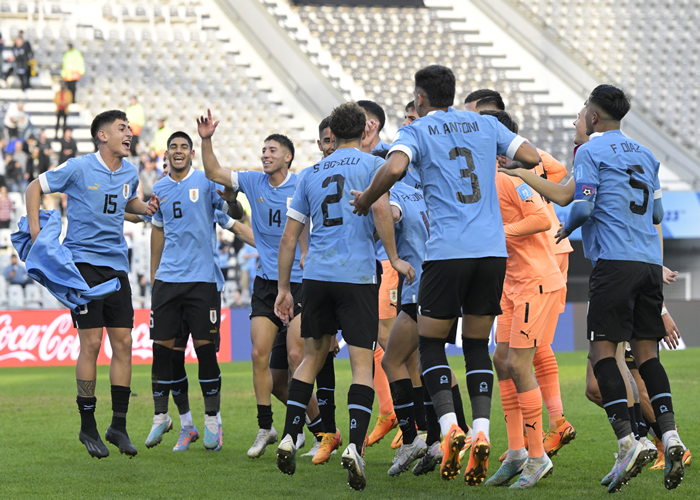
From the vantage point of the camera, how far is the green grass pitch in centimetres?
496

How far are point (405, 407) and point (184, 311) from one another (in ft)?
7.33

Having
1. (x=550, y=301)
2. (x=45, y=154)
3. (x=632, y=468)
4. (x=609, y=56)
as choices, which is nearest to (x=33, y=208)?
(x=550, y=301)

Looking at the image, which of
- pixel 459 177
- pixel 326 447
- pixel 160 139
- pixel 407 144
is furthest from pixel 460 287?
pixel 160 139

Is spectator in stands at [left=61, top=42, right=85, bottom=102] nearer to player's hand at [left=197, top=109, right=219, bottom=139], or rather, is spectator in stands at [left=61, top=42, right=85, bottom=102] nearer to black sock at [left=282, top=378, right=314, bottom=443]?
player's hand at [left=197, top=109, right=219, bottom=139]

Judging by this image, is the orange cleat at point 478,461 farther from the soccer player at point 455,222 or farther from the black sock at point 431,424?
the black sock at point 431,424

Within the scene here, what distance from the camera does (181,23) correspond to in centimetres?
2519

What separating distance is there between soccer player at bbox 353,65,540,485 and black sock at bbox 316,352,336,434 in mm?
1416

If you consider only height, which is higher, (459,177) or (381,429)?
(459,177)

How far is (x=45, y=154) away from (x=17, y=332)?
15.2ft

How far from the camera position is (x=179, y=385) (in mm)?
7031

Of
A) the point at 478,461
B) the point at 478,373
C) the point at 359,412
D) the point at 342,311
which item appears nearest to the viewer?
the point at 478,461

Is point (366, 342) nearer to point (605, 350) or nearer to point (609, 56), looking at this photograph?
point (605, 350)

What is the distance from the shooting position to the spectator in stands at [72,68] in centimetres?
2142

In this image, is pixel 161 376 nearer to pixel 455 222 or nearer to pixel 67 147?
pixel 455 222
